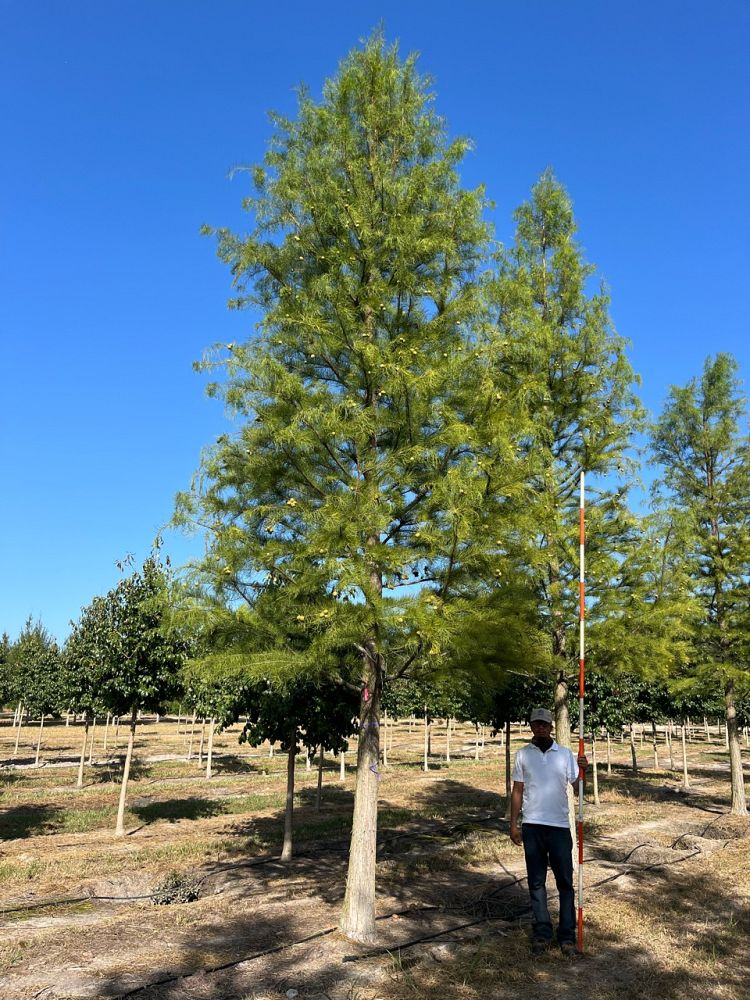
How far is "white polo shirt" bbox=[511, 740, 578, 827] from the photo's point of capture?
6090mm

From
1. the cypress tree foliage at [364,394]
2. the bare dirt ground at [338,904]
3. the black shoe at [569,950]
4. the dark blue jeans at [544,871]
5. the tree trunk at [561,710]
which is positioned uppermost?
the cypress tree foliage at [364,394]

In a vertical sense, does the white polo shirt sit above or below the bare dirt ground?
above

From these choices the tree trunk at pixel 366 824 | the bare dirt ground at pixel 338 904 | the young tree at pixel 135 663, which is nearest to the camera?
the bare dirt ground at pixel 338 904

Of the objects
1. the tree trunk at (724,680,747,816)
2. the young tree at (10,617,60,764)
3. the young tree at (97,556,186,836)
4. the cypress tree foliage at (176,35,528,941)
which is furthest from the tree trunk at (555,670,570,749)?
the young tree at (10,617,60,764)

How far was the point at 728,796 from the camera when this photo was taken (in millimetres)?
21297

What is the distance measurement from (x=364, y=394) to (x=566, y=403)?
5.21 m

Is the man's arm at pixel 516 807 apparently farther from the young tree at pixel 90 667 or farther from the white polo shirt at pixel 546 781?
the young tree at pixel 90 667

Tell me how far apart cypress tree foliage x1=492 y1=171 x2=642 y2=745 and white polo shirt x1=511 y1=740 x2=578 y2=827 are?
4.29 m

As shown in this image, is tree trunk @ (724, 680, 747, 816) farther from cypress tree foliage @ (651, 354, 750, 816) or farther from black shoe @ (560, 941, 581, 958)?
black shoe @ (560, 941, 581, 958)

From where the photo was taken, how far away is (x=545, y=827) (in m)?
6.14

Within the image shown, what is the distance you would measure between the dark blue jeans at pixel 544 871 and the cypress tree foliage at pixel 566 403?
4523 millimetres

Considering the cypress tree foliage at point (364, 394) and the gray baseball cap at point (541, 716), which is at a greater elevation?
the cypress tree foliage at point (364, 394)

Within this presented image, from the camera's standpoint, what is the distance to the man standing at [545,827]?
19.9 feet

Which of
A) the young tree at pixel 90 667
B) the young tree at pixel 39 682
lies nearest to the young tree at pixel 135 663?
the young tree at pixel 90 667
